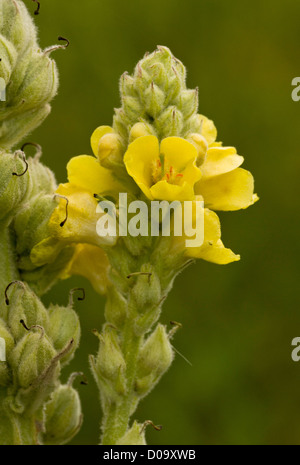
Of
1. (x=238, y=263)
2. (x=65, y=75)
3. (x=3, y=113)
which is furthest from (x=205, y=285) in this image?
(x=3, y=113)

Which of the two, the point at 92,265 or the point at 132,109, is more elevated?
the point at 132,109

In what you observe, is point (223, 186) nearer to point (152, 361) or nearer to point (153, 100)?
point (153, 100)

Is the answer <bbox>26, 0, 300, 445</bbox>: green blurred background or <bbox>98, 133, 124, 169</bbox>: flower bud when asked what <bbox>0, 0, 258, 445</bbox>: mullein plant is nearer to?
<bbox>98, 133, 124, 169</bbox>: flower bud

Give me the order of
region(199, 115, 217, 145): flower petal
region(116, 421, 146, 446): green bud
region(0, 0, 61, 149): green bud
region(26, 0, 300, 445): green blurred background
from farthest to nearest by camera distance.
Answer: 1. region(26, 0, 300, 445): green blurred background
2. region(199, 115, 217, 145): flower petal
3. region(0, 0, 61, 149): green bud
4. region(116, 421, 146, 446): green bud

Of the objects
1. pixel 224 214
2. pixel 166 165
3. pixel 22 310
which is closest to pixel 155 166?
pixel 166 165

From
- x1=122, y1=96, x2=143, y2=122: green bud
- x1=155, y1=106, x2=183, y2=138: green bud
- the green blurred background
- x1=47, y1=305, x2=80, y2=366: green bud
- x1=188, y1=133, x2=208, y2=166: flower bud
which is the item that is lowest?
x1=47, y1=305, x2=80, y2=366: green bud

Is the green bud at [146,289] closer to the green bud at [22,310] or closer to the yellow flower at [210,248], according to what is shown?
the yellow flower at [210,248]
